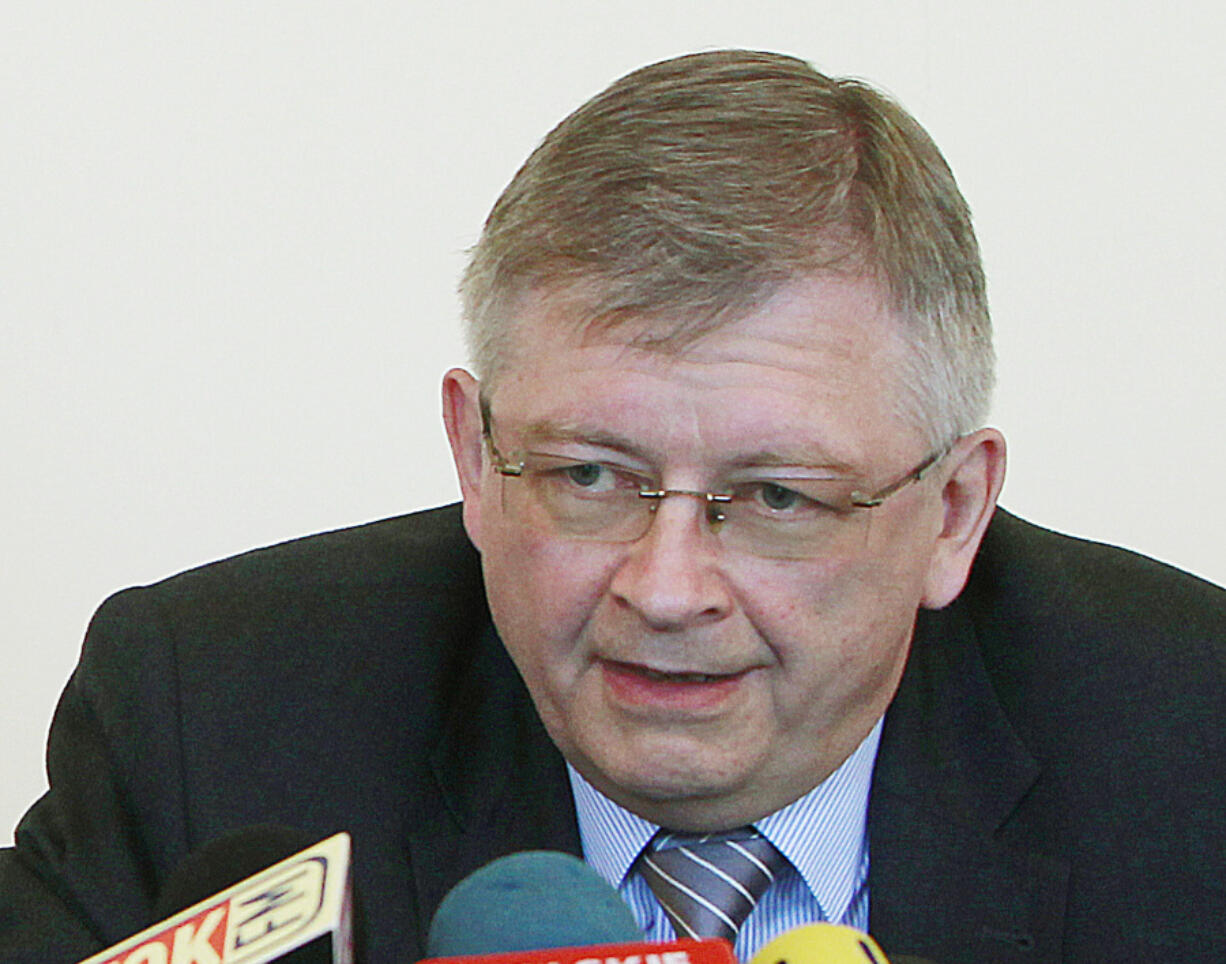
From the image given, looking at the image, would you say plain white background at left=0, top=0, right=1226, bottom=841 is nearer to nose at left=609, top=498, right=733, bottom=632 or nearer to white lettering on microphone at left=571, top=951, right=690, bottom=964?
nose at left=609, top=498, right=733, bottom=632

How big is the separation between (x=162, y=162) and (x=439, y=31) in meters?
0.43

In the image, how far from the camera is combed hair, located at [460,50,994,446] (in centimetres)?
134

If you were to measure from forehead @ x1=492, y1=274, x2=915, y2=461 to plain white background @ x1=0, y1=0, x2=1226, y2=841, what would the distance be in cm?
115

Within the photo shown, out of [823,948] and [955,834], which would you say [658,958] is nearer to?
[823,948]

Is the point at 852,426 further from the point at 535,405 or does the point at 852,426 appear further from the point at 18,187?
the point at 18,187

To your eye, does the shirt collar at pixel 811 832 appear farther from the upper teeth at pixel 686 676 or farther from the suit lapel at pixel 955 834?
the upper teeth at pixel 686 676

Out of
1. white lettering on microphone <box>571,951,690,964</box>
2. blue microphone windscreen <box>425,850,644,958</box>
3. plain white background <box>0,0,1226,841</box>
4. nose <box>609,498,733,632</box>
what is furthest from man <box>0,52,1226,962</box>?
plain white background <box>0,0,1226,841</box>

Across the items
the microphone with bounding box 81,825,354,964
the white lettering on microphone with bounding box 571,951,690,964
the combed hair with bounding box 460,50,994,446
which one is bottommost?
the white lettering on microphone with bounding box 571,951,690,964

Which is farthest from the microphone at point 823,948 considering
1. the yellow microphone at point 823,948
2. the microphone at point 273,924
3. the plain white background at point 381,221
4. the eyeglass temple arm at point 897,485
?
the plain white background at point 381,221

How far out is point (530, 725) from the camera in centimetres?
166

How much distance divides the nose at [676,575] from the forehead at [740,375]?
6 cm

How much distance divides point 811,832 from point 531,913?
2.11 feet

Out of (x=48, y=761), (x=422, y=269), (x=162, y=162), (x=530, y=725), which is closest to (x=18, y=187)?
(x=162, y=162)

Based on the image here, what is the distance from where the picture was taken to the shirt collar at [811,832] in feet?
4.98
